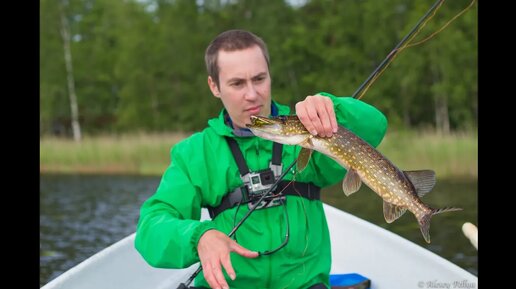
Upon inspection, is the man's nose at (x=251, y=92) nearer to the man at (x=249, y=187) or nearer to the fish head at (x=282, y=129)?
the man at (x=249, y=187)

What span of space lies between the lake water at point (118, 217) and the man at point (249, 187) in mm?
5720

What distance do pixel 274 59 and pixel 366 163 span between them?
96.1 ft

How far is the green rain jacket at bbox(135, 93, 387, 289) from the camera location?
123 inches

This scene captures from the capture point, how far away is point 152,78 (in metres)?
33.6

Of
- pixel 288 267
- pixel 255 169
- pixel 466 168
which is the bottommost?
pixel 466 168

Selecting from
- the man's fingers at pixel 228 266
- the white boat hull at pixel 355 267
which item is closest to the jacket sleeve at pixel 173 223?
the man's fingers at pixel 228 266

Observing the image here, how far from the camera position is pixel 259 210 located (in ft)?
10.4

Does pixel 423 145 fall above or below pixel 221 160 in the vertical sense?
below
